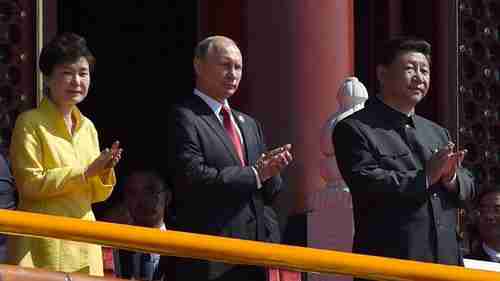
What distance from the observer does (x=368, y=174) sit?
977 centimetres

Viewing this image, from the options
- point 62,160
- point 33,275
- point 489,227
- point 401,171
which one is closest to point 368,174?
point 401,171

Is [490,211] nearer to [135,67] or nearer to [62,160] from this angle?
[62,160]

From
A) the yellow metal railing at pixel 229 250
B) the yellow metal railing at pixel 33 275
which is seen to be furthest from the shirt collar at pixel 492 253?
the yellow metal railing at pixel 33 275

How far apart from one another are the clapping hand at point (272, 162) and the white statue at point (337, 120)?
1838mm

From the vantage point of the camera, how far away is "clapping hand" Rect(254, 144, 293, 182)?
9625mm

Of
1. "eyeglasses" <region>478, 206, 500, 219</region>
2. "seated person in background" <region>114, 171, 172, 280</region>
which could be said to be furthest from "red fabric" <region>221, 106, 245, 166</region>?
"eyeglasses" <region>478, 206, 500, 219</region>

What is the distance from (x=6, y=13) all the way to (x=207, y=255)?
4569 millimetres

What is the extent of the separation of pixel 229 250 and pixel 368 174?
1252 millimetres

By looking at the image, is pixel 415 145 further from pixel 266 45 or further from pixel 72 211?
pixel 266 45

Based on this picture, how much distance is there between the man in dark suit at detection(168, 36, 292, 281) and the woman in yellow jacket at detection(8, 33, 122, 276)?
396 millimetres

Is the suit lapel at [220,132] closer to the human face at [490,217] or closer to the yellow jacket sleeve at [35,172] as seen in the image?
the yellow jacket sleeve at [35,172]

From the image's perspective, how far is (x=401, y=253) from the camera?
9820 millimetres

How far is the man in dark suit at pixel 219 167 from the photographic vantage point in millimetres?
9617

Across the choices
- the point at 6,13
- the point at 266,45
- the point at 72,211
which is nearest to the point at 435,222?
the point at 72,211
